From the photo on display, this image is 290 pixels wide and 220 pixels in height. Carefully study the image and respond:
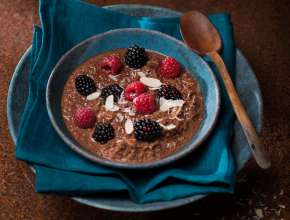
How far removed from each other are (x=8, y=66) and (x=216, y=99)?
0.58m

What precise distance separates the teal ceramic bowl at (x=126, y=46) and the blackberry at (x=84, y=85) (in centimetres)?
4

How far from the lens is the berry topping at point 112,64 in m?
1.05

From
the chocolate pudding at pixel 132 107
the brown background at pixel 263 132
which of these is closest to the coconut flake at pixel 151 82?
the chocolate pudding at pixel 132 107

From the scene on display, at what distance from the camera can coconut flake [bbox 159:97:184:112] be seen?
993mm

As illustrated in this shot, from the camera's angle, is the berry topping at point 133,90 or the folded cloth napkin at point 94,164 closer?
the folded cloth napkin at point 94,164

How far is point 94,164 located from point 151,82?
0.73 ft

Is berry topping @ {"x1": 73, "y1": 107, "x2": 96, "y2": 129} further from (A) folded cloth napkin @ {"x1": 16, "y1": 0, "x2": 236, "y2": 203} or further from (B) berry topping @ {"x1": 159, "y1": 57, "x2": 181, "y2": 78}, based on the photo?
(B) berry topping @ {"x1": 159, "y1": 57, "x2": 181, "y2": 78}

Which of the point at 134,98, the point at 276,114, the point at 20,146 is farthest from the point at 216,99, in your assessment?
the point at 20,146

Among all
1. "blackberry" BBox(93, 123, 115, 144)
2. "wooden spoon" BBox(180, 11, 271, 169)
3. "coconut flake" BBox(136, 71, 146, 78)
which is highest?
"wooden spoon" BBox(180, 11, 271, 169)

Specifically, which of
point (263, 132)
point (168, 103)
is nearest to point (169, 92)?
point (168, 103)

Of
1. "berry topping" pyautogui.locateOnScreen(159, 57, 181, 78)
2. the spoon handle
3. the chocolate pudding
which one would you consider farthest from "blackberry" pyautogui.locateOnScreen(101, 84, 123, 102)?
the spoon handle

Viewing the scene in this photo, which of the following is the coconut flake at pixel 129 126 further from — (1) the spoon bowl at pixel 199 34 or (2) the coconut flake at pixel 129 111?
(1) the spoon bowl at pixel 199 34

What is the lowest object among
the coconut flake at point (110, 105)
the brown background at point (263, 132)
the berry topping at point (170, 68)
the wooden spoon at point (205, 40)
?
the brown background at point (263, 132)

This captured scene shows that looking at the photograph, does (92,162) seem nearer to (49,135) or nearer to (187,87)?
(49,135)
